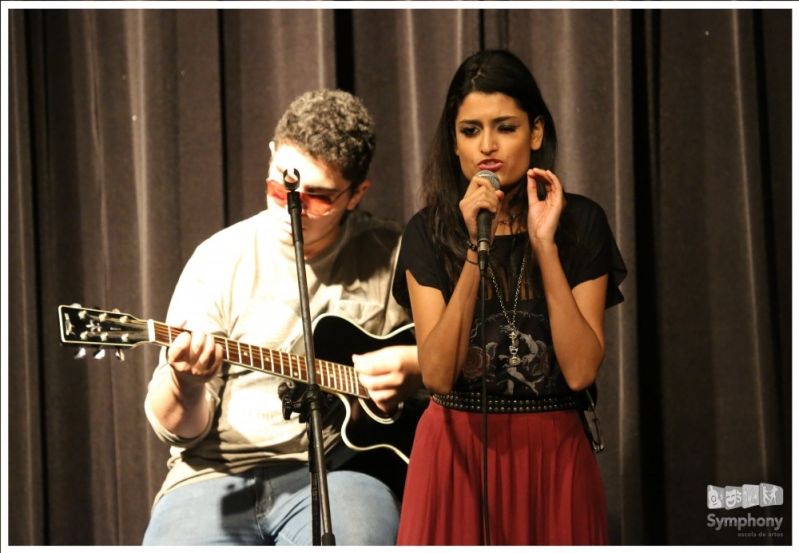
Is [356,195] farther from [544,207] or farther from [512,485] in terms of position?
[512,485]

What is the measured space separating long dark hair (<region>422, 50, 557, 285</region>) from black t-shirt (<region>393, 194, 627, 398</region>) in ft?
0.12

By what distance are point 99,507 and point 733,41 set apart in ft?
7.52

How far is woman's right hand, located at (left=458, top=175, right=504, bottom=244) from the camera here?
166 centimetres

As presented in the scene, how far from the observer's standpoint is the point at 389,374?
7.24ft

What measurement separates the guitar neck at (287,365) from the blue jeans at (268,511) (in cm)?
21

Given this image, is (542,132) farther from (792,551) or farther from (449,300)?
(792,551)

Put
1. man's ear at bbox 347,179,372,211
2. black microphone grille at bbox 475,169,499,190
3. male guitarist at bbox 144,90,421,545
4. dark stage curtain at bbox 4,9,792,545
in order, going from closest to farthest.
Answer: black microphone grille at bbox 475,169,499,190
male guitarist at bbox 144,90,421,545
man's ear at bbox 347,179,372,211
dark stage curtain at bbox 4,9,792,545

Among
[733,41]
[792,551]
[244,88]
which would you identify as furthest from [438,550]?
[733,41]

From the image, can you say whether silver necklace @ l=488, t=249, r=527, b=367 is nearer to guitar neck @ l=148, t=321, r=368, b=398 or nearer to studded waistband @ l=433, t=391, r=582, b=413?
studded waistband @ l=433, t=391, r=582, b=413

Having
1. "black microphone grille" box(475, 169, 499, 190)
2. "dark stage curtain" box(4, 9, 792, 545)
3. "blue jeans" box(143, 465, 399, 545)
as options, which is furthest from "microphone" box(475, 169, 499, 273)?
"dark stage curtain" box(4, 9, 792, 545)

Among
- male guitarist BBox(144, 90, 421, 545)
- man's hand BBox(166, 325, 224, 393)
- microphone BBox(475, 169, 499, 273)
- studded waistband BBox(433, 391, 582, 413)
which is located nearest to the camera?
microphone BBox(475, 169, 499, 273)

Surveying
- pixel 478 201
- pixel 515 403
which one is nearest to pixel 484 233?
pixel 478 201

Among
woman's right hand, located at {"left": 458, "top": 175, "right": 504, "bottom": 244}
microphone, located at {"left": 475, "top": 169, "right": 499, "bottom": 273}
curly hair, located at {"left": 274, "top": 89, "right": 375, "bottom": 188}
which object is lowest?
microphone, located at {"left": 475, "top": 169, "right": 499, "bottom": 273}

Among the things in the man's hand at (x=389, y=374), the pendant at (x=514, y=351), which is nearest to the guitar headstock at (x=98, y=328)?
the man's hand at (x=389, y=374)
